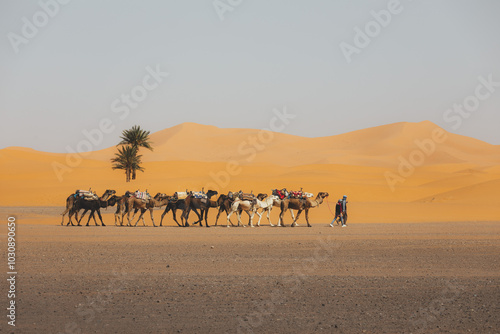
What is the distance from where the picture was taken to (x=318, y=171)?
91.8m

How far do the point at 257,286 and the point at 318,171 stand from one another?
7838 centimetres

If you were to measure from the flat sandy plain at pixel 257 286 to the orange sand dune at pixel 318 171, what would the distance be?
20112mm

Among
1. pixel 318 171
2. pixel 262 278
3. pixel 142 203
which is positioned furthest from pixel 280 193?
pixel 318 171

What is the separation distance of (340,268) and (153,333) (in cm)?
754

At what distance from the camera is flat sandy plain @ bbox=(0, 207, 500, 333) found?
1074 centimetres

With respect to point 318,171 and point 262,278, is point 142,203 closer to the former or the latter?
point 262,278

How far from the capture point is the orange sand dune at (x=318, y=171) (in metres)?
52.8

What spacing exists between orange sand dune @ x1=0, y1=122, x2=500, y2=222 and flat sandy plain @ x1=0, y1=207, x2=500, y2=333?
20.1 meters

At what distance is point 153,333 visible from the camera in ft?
33.2

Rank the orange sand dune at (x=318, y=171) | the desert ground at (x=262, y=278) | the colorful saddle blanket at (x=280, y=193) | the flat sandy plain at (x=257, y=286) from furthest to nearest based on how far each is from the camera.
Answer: the orange sand dune at (x=318, y=171) < the colorful saddle blanket at (x=280, y=193) < the desert ground at (x=262, y=278) < the flat sandy plain at (x=257, y=286)

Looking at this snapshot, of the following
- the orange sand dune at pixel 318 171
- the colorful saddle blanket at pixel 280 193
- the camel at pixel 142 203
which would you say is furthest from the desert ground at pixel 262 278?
the orange sand dune at pixel 318 171

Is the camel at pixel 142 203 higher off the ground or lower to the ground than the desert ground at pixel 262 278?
higher

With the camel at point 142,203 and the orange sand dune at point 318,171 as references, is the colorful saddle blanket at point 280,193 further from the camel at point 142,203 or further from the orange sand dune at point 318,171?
the orange sand dune at point 318,171

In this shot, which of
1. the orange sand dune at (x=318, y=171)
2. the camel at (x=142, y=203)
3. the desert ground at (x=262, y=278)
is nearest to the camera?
the desert ground at (x=262, y=278)
